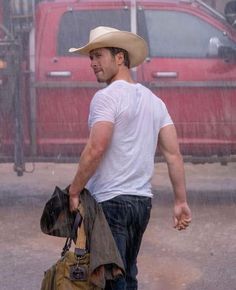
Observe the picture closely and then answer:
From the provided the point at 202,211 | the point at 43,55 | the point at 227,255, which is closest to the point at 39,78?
the point at 43,55

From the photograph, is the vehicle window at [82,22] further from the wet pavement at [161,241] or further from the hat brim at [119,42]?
the hat brim at [119,42]

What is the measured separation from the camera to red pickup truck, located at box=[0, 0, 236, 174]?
8.05 meters

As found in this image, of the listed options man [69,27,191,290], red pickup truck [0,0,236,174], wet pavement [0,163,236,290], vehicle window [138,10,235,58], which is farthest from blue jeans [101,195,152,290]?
vehicle window [138,10,235,58]

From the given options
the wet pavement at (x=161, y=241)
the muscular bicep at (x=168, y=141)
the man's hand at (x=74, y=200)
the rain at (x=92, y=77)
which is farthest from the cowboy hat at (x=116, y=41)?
the rain at (x=92, y=77)

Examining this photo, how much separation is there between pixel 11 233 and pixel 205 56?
2.46 m

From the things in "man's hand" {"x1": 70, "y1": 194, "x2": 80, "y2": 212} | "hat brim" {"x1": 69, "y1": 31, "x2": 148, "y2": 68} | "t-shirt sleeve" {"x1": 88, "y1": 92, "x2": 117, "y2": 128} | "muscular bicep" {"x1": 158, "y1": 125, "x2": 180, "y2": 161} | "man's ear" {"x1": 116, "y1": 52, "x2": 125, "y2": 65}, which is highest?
"hat brim" {"x1": 69, "y1": 31, "x2": 148, "y2": 68}

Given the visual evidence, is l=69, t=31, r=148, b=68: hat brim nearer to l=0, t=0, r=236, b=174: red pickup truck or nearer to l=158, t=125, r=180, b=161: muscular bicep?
l=158, t=125, r=180, b=161: muscular bicep

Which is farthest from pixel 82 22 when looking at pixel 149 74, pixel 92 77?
pixel 149 74

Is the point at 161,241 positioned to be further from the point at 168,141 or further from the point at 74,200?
the point at 74,200

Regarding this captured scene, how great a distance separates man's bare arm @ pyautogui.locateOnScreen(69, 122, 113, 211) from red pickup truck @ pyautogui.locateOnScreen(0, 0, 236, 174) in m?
4.09

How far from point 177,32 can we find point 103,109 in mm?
4369

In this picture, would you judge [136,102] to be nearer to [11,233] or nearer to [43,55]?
[11,233]

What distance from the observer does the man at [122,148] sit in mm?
3965

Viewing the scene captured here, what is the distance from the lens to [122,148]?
4059 mm
